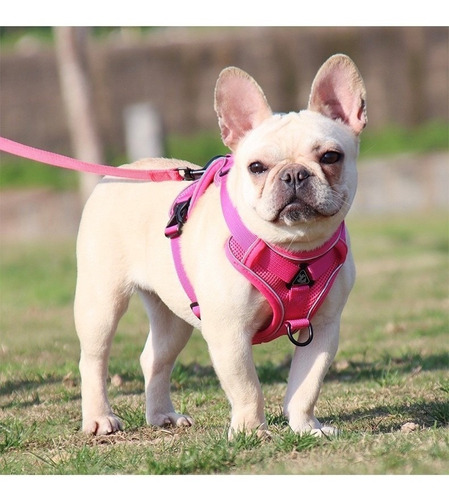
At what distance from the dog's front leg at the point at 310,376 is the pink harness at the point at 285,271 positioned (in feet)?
0.25

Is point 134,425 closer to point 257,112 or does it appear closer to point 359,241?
point 257,112

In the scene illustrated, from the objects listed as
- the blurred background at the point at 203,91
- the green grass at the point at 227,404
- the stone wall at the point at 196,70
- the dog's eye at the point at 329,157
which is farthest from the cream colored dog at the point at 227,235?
the stone wall at the point at 196,70

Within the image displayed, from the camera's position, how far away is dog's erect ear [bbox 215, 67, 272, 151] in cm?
424

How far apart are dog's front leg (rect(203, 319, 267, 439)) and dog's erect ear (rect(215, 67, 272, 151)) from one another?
832 millimetres

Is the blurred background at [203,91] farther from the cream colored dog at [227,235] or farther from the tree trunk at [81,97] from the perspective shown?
the cream colored dog at [227,235]

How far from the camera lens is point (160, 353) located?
512 cm

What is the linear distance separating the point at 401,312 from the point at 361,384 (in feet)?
9.62

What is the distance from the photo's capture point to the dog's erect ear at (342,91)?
426 cm

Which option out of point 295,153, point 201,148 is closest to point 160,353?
point 295,153

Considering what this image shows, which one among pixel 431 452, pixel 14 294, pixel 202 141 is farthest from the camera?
pixel 202 141

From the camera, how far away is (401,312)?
8.57m
